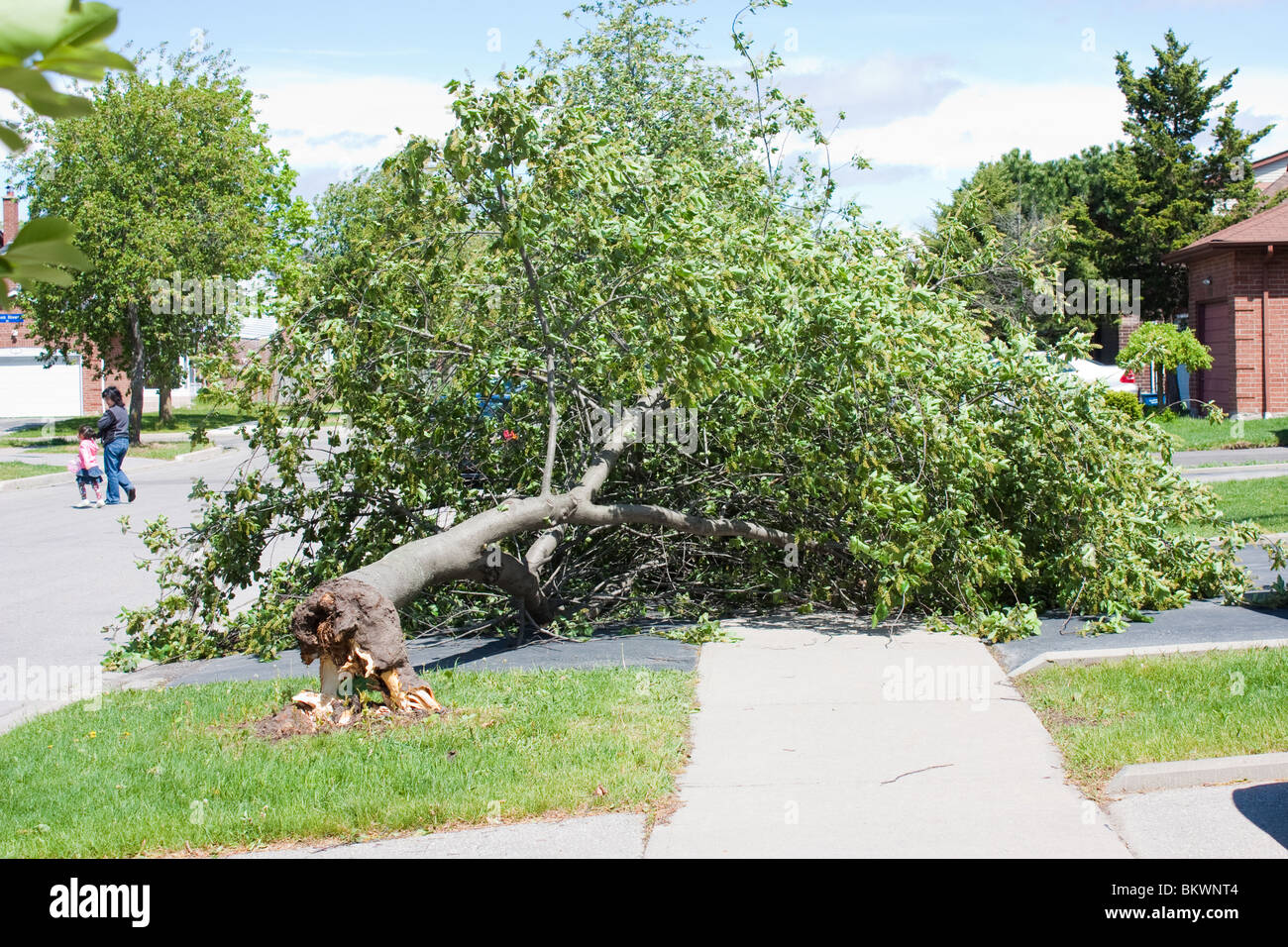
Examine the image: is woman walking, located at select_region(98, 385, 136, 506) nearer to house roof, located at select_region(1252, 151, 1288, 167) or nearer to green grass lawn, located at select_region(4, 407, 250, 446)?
green grass lawn, located at select_region(4, 407, 250, 446)

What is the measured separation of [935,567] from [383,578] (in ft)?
12.8

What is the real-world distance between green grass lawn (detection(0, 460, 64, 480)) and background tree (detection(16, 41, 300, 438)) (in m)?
4.13

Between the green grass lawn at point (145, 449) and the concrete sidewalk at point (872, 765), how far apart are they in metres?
24.1

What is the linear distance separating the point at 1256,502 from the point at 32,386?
47319 millimetres

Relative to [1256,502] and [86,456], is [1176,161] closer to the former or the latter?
[1256,502]

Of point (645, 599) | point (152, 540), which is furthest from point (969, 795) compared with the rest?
point (152, 540)

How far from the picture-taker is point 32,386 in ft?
158

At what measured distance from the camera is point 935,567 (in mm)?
8250

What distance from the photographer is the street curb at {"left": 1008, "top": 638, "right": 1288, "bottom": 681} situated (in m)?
7.09

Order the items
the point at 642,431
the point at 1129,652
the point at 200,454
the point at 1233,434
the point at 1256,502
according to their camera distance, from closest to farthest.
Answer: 1. the point at 1129,652
2. the point at 642,431
3. the point at 1256,502
4. the point at 1233,434
5. the point at 200,454

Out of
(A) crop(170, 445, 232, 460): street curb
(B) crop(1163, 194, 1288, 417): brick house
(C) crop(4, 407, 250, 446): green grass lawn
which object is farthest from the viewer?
(C) crop(4, 407, 250, 446): green grass lawn

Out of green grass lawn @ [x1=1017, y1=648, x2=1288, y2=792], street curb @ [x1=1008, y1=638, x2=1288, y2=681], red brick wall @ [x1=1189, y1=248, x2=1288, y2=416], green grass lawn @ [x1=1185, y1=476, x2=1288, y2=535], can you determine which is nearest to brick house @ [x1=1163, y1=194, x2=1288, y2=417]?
red brick wall @ [x1=1189, y1=248, x2=1288, y2=416]

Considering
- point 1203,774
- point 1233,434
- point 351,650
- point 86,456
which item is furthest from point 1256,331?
point 351,650

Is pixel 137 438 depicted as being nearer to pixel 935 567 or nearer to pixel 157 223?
pixel 157 223
